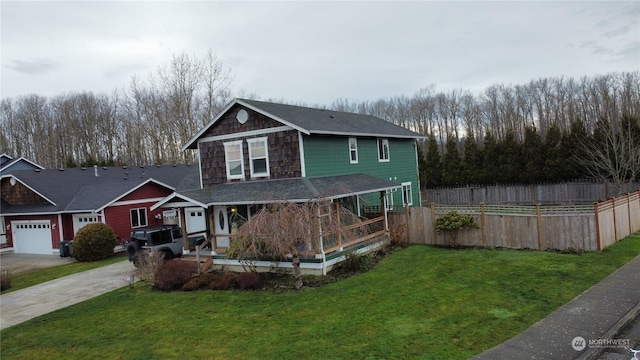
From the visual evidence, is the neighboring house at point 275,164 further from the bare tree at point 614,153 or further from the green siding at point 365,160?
the bare tree at point 614,153

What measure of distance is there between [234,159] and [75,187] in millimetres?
15636

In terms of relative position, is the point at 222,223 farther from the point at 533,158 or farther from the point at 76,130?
the point at 76,130

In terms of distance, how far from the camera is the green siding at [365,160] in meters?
16.8

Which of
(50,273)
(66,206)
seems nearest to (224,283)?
(50,273)

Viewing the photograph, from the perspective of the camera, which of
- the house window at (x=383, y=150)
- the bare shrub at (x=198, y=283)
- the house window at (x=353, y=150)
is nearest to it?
the bare shrub at (x=198, y=283)

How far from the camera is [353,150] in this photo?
64.2 feet

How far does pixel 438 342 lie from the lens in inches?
296

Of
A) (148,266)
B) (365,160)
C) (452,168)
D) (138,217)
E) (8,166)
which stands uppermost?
(8,166)

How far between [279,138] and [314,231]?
5.19 metres

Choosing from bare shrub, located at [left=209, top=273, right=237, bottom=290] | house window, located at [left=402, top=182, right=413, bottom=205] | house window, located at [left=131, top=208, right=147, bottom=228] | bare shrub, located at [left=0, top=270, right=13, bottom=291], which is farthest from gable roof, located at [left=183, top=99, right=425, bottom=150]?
bare shrub, located at [left=0, top=270, right=13, bottom=291]

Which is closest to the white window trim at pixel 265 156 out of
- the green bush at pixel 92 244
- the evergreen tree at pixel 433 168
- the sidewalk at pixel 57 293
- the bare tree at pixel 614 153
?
the sidewalk at pixel 57 293

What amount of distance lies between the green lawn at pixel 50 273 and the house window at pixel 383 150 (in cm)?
1459

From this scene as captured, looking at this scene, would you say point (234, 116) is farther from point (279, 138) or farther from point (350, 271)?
point (350, 271)

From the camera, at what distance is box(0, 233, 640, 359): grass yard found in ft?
25.8
